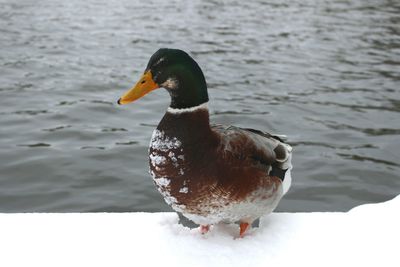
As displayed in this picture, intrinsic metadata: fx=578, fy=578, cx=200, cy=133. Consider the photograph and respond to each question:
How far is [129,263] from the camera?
2984 millimetres

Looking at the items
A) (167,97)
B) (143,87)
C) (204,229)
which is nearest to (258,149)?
(204,229)

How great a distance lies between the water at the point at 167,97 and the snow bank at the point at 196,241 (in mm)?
1486

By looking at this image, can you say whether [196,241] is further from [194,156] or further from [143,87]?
[143,87]

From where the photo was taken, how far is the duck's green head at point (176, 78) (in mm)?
3051

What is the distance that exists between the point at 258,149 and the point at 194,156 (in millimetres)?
444

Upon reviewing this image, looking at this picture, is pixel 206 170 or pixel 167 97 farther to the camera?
pixel 167 97

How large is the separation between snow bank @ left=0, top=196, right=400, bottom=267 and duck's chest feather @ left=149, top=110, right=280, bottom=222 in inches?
10.8

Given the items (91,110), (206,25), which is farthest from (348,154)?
(206,25)

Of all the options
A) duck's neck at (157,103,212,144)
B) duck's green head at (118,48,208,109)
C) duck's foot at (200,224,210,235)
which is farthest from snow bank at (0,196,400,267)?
duck's green head at (118,48,208,109)

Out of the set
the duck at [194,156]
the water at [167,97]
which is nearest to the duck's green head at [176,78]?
the duck at [194,156]

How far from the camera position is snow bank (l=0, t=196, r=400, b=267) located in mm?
3025

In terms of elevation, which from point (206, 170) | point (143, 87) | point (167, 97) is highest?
point (143, 87)

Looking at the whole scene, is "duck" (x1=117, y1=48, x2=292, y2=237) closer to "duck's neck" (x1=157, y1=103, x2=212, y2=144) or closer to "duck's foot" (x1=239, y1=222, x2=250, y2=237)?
"duck's neck" (x1=157, y1=103, x2=212, y2=144)

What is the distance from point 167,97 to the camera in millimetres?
7902
